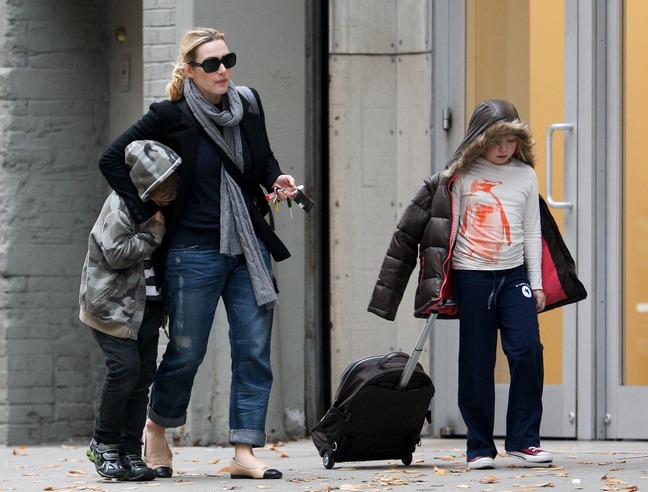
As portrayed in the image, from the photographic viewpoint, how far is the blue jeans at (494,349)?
6477 mm

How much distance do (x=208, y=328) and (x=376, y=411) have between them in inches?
33.0

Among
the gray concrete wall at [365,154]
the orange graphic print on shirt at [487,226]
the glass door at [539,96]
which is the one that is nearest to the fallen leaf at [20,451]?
the gray concrete wall at [365,154]

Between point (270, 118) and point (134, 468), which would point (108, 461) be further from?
point (270, 118)

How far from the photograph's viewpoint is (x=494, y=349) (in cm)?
660

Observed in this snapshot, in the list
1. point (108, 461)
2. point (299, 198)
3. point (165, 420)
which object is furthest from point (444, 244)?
point (108, 461)

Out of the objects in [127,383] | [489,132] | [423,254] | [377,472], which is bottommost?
[377,472]

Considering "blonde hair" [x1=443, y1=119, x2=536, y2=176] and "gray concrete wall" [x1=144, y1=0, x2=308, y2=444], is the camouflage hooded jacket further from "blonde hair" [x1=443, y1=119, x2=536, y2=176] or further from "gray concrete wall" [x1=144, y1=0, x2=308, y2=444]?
"gray concrete wall" [x1=144, y1=0, x2=308, y2=444]

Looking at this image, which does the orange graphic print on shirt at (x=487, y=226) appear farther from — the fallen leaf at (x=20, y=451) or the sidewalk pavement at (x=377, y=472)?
the fallen leaf at (x=20, y=451)

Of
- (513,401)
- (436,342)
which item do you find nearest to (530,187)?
(513,401)

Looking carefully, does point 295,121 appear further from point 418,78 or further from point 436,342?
point 436,342

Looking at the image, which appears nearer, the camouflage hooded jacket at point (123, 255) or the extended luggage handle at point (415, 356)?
the camouflage hooded jacket at point (123, 255)

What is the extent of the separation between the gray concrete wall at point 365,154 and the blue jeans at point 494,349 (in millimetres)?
1946

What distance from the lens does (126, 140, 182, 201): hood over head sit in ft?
20.4

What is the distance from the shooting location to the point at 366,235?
8594mm
